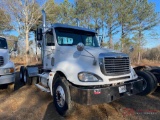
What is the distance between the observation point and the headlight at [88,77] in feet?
13.3

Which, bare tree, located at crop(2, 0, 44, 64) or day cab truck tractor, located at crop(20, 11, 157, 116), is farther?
bare tree, located at crop(2, 0, 44, 64)

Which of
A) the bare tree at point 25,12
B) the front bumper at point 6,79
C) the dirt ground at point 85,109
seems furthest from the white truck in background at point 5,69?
the bare tree at point 25,12

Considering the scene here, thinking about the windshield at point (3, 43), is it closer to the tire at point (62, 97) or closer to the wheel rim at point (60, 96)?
the tire at point (62, 97)

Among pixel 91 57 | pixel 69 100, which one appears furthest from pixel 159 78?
pixel 69 100

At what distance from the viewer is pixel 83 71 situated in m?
4.11

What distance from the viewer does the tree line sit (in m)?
21.2

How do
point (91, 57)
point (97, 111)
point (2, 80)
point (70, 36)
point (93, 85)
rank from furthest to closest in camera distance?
point (2, 80), point (70, 36), point (97, 111), point (91, 57), point (93, 85)

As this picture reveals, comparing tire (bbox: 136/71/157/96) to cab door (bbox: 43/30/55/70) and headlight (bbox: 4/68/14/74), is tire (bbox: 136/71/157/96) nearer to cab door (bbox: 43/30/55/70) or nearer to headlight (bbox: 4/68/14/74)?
cab door (bbox: 43/30/55/70)

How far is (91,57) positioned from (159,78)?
149 inches

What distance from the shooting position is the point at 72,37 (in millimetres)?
5637

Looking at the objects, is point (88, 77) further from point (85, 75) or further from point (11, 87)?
point (11, 87)

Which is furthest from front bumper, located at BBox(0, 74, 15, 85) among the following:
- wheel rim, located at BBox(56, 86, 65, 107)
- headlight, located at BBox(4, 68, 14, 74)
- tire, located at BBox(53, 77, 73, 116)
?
wheel rim, located at BBox(56, 86, 65, 107)

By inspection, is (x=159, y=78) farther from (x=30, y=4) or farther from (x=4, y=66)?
(x=30, y=4)

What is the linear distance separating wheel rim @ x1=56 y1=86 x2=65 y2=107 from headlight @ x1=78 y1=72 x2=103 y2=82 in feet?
2.37
